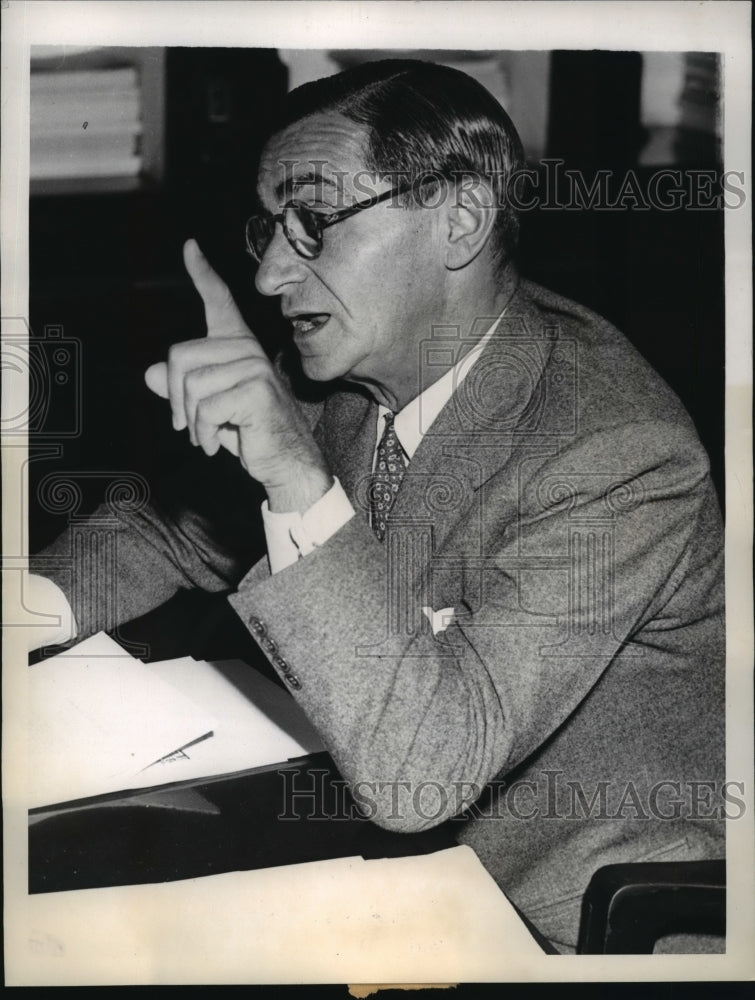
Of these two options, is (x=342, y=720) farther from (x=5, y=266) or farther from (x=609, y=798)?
(x=5, y=266)

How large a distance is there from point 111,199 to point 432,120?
495mm

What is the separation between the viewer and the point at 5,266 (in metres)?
1.57

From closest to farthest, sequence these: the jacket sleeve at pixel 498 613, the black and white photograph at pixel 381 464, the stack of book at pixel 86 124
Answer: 1. the jacket sleeve at pixel 498 613
2. the black and white photograph at pixel 381 464
3. the stack of book at pixel 86 124

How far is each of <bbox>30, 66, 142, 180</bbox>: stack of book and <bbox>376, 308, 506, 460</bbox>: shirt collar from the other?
541 millimetres

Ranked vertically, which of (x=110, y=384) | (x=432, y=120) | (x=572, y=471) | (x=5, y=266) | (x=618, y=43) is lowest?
(x=572, y=471)

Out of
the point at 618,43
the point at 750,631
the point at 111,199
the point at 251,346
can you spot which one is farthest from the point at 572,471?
the point at 111,199

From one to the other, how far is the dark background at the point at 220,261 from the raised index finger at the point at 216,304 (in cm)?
3

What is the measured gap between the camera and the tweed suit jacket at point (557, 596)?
4.68 ft

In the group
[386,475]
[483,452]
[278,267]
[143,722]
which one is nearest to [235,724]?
[143,722]

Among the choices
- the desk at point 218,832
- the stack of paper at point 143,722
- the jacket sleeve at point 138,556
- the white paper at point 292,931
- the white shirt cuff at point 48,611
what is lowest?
the white paper at point 292,931

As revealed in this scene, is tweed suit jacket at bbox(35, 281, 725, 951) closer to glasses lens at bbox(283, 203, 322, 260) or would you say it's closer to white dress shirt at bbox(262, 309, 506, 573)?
white dress shirt at bbox(262, 309, 506, 573)

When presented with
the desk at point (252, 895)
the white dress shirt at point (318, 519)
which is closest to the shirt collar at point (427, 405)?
the white dress shirt at point (318, 519)

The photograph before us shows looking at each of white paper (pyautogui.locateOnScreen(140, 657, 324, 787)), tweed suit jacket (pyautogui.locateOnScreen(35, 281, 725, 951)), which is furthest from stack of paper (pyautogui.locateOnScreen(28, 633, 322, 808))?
tweed suit jacket (pyautogui.locateOnScreen(35, 281, 725, 951))

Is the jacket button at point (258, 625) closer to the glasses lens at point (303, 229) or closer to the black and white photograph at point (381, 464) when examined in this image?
the black and white photograph at point (381, 464)
